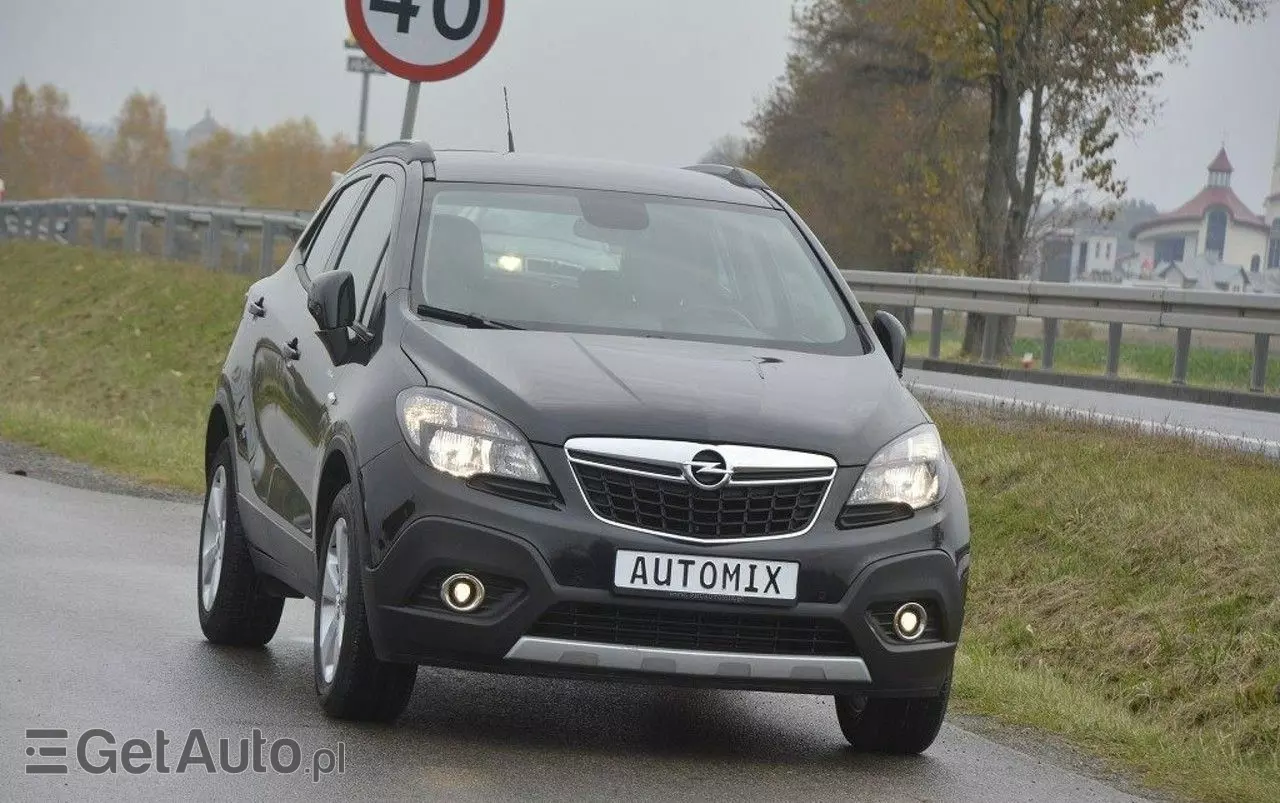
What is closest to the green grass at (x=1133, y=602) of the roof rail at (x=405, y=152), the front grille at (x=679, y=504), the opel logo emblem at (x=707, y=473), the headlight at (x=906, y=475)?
the headlight at (x=906, y=475)

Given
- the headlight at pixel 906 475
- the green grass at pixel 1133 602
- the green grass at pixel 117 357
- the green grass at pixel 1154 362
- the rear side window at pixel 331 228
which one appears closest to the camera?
the headlight at pixel 906 475

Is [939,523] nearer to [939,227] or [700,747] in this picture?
[700,747]

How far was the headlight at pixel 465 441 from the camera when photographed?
632cm

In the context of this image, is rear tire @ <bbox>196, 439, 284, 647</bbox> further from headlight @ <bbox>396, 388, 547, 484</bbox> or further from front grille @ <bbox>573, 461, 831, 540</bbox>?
front grille @ <bbox>573, 461, 831, 540</bbox>

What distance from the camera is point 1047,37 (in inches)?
1303

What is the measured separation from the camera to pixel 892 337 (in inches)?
302

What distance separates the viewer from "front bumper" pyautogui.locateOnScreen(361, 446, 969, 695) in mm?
6238

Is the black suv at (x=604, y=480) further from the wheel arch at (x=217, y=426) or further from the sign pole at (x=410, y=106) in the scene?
the sign pole at (x=410, y=106)

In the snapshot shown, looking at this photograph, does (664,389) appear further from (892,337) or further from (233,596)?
(233,596)

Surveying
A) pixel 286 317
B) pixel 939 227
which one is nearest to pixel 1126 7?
pixel 939 227

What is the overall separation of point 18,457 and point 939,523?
10426 mm

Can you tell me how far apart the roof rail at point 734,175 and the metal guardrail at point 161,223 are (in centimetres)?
2099

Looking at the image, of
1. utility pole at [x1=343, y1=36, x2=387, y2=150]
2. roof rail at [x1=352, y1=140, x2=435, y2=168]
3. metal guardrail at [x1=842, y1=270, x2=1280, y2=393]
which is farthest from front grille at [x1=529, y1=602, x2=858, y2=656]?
utility pole at [x1=343, y1=36, x2=387, y2=150]

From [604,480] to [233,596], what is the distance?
2.51m
